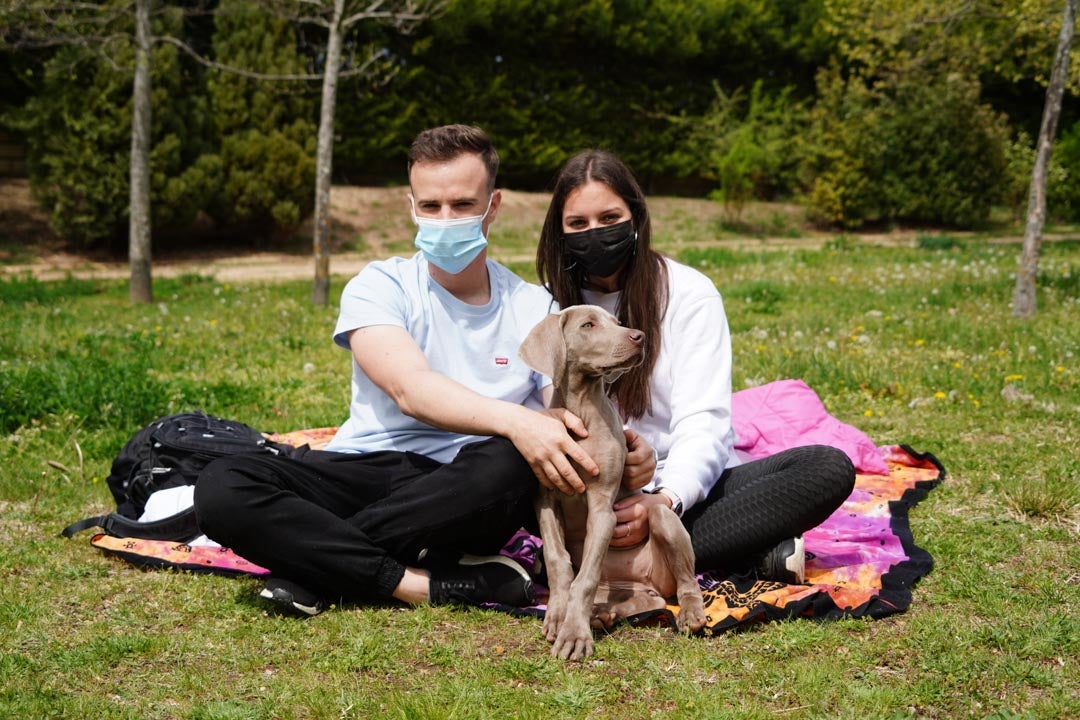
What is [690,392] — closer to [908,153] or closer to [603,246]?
[603,246]

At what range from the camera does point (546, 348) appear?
3920 millimetres

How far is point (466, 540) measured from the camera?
4062 mm

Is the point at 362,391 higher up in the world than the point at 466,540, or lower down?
higher up

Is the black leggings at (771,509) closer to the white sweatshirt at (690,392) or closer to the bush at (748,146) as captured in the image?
the white sweatshirt at (690,392)

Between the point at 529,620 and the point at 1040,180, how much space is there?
9.31m

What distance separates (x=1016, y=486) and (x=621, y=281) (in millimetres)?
2657

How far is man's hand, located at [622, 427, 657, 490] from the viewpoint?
13.3 feet

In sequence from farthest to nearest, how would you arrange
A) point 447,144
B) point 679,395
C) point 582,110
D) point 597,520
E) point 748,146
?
point 582,110
point 748,146
point 679,395
point 447,144
point 597,520

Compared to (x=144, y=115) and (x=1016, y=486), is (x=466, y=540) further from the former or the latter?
(x=144, y=115)

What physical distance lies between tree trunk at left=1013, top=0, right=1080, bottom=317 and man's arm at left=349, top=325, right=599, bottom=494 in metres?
8.30

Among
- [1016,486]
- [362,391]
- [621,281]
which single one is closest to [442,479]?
[362,391]

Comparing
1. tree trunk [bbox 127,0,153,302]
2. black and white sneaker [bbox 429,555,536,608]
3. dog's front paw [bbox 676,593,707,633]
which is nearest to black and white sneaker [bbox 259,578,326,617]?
black and white sneaker [bbox 429,555,536,608]

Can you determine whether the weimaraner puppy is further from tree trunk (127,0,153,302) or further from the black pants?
tree trunk (127,0,153,302)

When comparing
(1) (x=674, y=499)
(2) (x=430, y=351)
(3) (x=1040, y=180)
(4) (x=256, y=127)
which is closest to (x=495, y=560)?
(1) (x=674, y=499)
